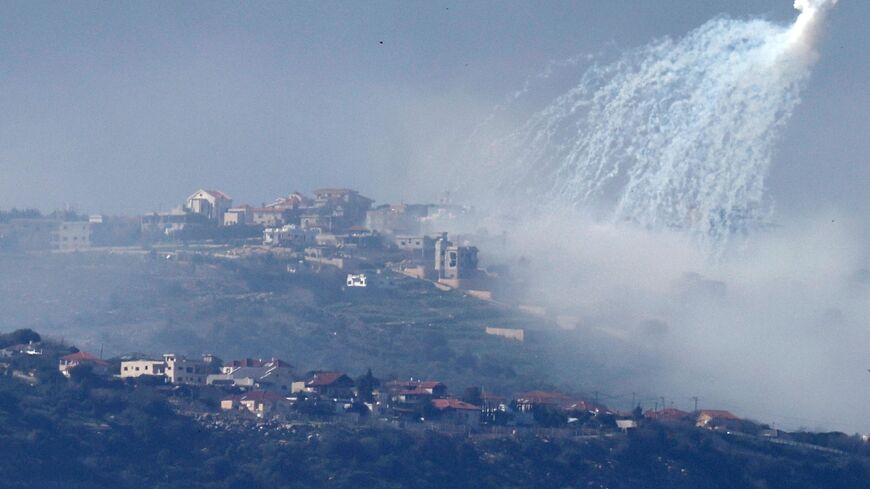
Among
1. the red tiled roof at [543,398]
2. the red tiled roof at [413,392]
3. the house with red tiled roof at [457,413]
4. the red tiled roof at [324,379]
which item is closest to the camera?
the house with red tiled roof at [457,413]

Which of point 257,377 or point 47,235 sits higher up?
point 47,235

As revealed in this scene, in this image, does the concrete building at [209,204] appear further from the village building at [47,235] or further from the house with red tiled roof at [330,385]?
the house with red tiled roof at [330,385]

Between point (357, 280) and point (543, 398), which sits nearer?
point (543, 398)

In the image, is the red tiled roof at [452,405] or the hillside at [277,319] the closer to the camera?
the red tiled roof at [452,405]

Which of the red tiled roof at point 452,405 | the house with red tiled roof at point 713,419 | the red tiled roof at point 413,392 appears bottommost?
the house with red tiled roof at point 713,419

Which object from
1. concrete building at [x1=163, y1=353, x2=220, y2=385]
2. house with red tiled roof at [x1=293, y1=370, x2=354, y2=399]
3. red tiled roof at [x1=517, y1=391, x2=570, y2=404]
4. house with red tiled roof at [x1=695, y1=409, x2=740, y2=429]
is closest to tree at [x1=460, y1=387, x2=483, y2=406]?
red tiled roof at [x1=517, y1=391, x2=570, y2=404]

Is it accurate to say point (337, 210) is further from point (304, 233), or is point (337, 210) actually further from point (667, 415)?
point (667, 415)

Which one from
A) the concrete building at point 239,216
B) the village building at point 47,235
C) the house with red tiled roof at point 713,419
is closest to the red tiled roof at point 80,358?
the house with red tiled roof at point 713,419

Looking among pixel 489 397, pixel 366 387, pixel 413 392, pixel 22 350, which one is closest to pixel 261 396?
pixel 366 387
